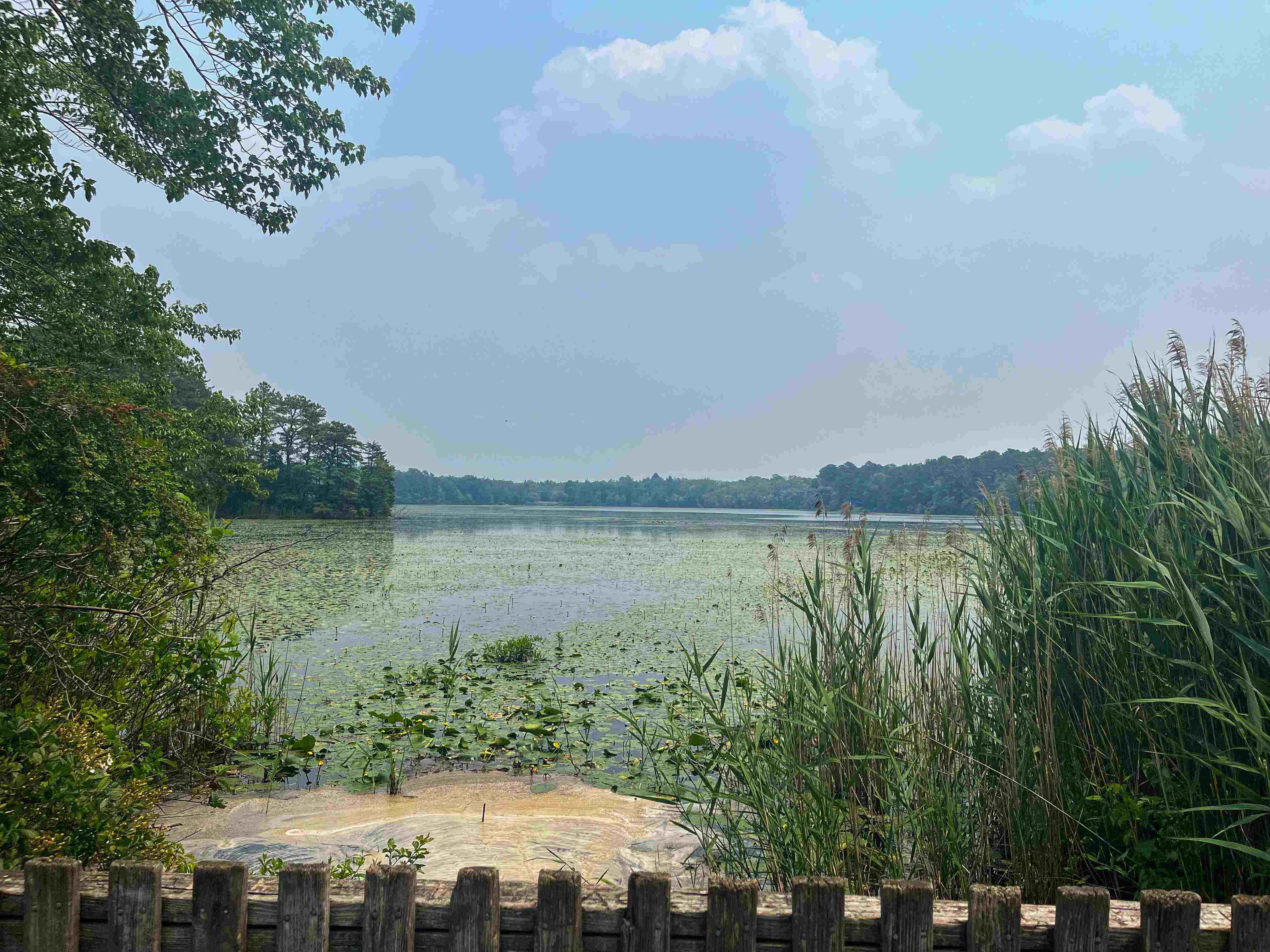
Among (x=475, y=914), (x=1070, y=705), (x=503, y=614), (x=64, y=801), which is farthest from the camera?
(x=503, y=614)

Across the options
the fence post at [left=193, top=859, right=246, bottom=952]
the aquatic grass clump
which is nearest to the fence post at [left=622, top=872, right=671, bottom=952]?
the fence post at [left=193, top=859, right=246, bottom=952]

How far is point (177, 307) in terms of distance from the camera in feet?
42.0

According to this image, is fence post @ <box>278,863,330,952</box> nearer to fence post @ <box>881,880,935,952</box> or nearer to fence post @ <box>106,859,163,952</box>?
fence post @ <box>106,859,163,952</box>

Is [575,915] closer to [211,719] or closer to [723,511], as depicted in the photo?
[211,719]

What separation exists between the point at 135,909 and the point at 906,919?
1.85 metres

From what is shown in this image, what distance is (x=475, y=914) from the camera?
172 centimetres

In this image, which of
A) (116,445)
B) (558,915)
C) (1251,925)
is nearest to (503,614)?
(116,445)

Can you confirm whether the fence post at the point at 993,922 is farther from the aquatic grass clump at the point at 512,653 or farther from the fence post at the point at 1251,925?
the aquatic grass clump at the point at 512,653

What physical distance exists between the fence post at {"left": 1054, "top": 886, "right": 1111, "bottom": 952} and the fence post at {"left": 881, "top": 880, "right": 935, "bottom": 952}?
0.31 meters

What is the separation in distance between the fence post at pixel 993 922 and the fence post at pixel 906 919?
10 cm

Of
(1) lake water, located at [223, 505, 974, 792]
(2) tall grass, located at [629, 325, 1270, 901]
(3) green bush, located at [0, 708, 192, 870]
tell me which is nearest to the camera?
(2) tall grass, located at [629, 325, 1270, 901]

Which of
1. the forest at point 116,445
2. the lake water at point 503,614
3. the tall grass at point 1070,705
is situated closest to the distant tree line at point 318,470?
the lake water at point 503,614

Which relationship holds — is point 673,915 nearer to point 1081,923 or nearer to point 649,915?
point 649,915

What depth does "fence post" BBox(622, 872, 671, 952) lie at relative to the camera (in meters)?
1.73
